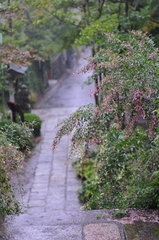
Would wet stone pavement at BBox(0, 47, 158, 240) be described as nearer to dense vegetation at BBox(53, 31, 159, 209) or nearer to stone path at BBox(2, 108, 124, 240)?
stone path at BBox(2, 108, 124, 240)

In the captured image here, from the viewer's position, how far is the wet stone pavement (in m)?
4.68

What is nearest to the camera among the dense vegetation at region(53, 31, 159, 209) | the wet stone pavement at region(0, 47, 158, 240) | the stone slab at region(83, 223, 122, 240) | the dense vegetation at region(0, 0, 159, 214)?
the stone slab at region(83, 223, 122, 240)

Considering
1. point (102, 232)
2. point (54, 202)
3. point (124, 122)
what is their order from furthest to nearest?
point (54, 202)
point (124, 122)
point (102, 232)

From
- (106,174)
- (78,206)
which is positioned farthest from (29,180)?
(106,174)

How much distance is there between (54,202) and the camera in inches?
317

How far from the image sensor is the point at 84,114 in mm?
5270

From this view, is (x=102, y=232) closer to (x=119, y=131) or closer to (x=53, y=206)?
(x=119, y=131)

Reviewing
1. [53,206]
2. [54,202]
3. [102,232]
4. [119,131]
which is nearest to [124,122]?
[119,131]

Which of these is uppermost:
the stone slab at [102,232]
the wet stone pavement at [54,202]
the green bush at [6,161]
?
the green bush at [6,161]

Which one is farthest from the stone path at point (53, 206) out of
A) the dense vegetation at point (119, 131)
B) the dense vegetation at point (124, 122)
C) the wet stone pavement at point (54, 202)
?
the dense vegetation at point (124, 122)

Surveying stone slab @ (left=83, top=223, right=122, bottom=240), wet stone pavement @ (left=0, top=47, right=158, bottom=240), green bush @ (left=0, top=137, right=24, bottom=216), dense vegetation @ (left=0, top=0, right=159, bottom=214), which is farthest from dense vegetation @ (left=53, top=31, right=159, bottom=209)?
green bush @ (left=0, top=137, right=24, bottom=216)

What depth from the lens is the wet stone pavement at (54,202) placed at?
Result: 4680 millimetres

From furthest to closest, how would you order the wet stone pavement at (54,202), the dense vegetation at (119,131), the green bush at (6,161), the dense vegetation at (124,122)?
the dense vegetation at (124,122) < the dense vegetation at (119,131) < the wet stone pavement at (54,202) < the green bush at (6,161)

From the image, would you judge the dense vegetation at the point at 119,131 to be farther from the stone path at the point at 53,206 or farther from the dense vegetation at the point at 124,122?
the stone path at the point at 53,206
